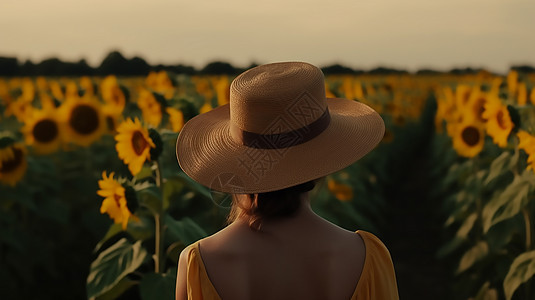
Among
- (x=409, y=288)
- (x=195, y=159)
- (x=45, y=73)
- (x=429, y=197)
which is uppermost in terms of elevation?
(x=195, y=159)

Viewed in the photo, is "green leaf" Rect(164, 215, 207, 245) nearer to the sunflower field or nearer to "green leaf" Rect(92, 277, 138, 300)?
the sunflower field

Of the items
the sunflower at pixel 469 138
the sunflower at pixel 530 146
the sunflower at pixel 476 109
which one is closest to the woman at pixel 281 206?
the sunflower at pixel 530 146

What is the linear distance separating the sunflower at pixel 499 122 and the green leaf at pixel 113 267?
2666 mm

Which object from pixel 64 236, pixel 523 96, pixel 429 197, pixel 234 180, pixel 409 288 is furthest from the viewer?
pixel 429 197

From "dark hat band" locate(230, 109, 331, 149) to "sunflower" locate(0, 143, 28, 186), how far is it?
3.67 metres

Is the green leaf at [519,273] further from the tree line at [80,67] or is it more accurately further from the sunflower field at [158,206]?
the tree line at [80,67]

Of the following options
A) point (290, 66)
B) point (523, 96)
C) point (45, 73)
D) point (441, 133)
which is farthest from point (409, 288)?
point (45, 73)

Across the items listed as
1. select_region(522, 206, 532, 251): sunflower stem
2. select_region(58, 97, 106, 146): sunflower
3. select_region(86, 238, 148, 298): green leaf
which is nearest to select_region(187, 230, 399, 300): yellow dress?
select_region(86, 238, 148, 298): green leaf

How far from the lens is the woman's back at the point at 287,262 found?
1.71m

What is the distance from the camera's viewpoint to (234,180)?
1.85 metres

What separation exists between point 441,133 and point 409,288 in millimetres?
5703

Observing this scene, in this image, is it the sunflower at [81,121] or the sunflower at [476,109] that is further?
the sunflower at [81,121]

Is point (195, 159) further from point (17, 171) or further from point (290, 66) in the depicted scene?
point (17, 171)

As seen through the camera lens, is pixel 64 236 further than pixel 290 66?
Yes
